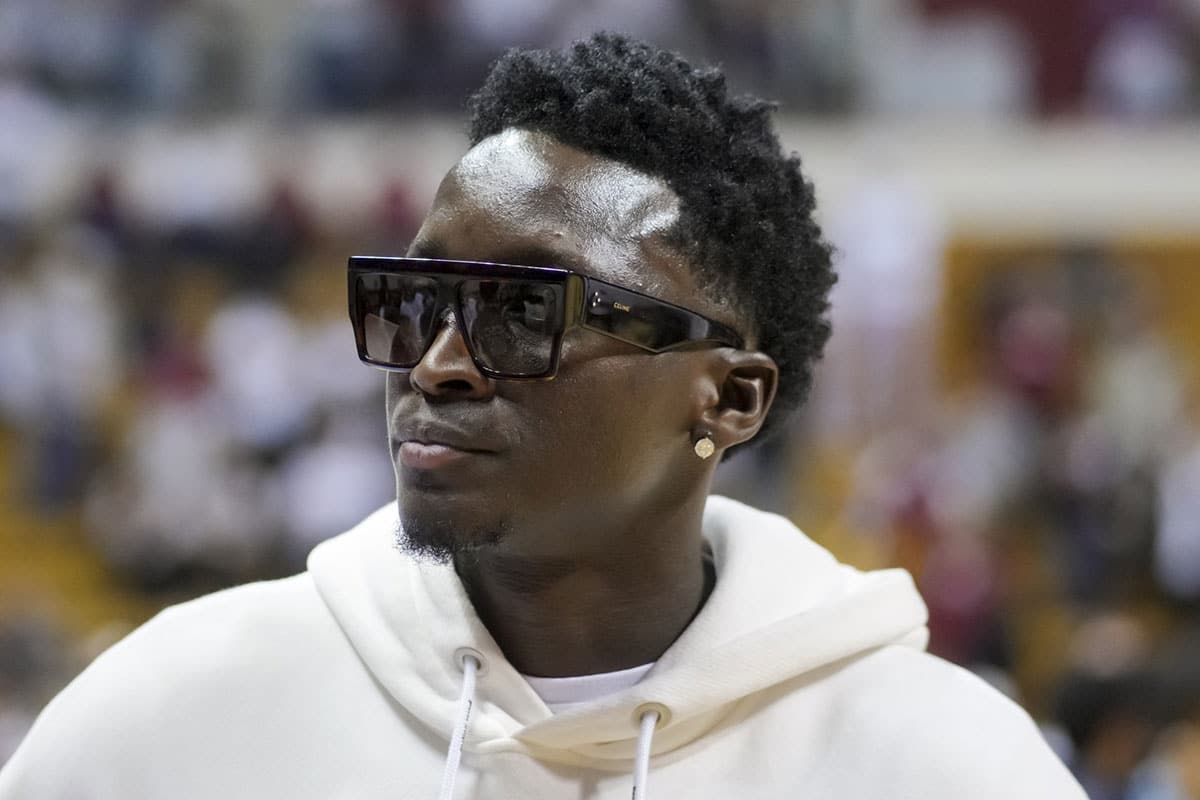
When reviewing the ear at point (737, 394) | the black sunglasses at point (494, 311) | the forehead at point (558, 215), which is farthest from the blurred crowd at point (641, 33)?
the black sunglasses at point (494, 311)

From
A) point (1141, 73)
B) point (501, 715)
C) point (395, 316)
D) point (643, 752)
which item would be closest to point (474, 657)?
point (501, 715)

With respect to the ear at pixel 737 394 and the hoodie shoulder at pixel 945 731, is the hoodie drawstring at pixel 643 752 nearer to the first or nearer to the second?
the hoodie shoulder at pixel 945 731

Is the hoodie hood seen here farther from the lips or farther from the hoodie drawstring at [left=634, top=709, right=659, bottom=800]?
the lips

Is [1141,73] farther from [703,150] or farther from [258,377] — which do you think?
[703,150]

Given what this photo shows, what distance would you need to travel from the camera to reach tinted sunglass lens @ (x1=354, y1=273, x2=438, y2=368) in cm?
257

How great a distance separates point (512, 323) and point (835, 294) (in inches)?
355

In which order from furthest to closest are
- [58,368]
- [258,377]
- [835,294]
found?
[835,294] < [58,368] < [258,377]

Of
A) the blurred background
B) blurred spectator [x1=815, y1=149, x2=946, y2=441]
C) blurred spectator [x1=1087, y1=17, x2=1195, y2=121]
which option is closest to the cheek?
the blurred background

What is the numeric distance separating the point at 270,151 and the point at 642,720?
10016 mm

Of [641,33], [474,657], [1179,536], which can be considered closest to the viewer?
[474,657]

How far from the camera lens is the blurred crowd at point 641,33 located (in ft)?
41.2

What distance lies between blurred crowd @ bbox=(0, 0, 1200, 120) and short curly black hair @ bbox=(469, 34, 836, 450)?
9.44m

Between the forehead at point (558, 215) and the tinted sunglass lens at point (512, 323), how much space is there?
63 millimetres

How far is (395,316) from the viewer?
2.60m
